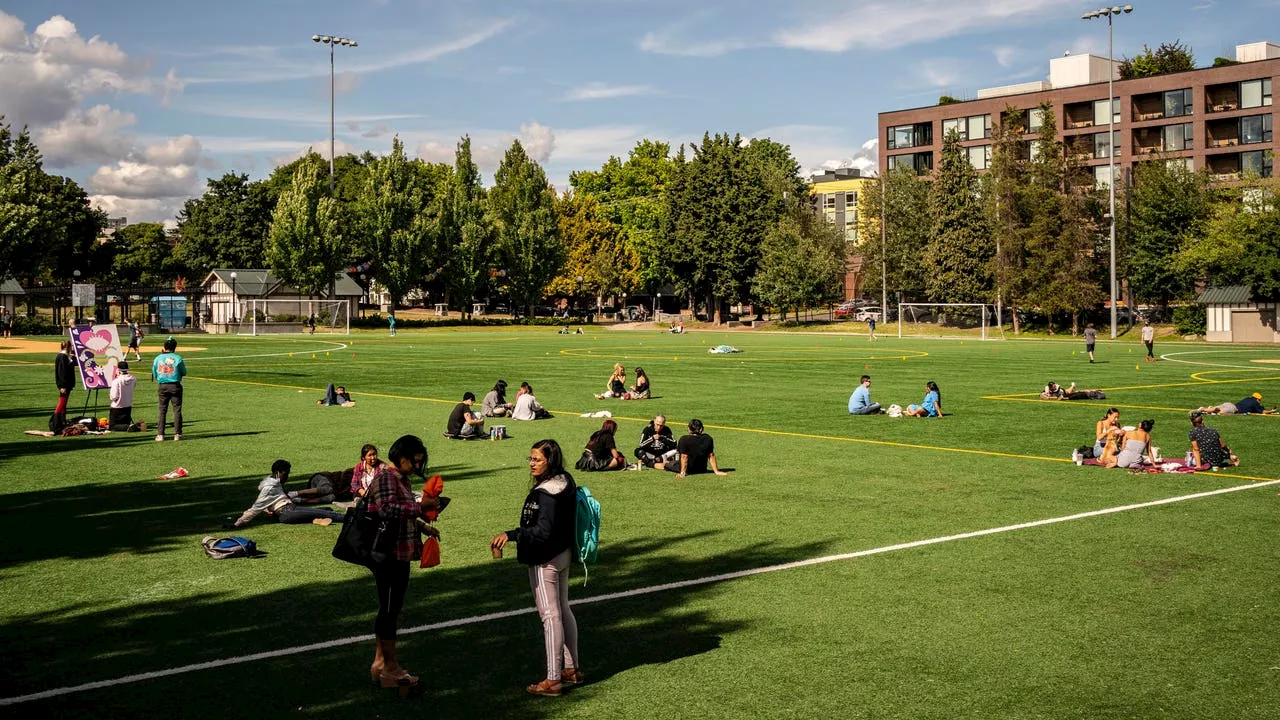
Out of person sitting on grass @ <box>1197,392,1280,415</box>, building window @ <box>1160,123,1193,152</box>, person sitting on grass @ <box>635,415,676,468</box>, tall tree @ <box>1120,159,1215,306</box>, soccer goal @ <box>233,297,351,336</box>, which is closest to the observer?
person sitting on grass @ <box>635,415,676,468</box>

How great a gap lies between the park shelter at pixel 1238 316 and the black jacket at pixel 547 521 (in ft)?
265

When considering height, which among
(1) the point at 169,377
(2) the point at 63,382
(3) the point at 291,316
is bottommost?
(2) the point at 63,382

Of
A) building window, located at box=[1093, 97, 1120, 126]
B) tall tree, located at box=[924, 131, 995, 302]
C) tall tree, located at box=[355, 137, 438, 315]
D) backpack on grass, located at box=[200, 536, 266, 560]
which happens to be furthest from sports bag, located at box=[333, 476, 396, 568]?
building window, located at box=[1093, 97, 1120, 126]

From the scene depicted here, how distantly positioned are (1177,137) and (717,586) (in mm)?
115940

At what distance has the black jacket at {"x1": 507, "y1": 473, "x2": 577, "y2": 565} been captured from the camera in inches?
344

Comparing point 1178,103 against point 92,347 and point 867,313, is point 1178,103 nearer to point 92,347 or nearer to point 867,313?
point 867,313

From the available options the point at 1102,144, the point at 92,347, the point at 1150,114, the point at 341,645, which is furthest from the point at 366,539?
the point at 1150,114

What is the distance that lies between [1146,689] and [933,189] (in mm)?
106903

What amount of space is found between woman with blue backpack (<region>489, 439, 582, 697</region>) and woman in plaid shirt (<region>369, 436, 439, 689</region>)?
0.66 m

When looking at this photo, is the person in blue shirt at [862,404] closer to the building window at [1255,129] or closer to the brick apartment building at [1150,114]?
the brick apartment building at [1150,114]

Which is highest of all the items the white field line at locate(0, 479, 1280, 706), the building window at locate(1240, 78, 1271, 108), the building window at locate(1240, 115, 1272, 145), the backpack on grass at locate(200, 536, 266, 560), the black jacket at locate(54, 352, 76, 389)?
the building window at locate(1240, 78, 1271, 108)

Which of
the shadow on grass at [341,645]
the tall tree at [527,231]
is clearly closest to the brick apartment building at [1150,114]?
Result: the tall tree at [527,231]

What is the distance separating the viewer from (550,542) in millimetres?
8734

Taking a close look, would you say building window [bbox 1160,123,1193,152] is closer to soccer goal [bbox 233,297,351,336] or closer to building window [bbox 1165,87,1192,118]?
building window [bbox 1165,87,1192,118]
